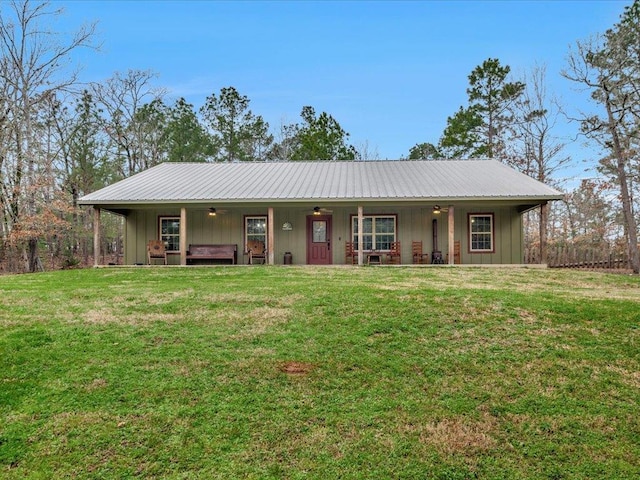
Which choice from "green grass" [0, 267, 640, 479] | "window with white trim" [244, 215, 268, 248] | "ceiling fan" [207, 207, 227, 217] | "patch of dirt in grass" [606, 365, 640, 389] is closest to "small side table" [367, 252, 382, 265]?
"window with white trim" [244, 215, 268, 248]

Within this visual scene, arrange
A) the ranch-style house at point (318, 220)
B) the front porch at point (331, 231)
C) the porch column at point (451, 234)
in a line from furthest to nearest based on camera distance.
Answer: the front porch at point (331, 231)
the ranch-style house at point (318, 220)
the porch column at point (451, 234)

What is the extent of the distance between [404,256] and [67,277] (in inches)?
388

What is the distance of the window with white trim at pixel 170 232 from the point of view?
14.5 metres

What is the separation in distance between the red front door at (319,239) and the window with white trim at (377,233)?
2.96ft

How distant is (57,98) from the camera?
21.9 m

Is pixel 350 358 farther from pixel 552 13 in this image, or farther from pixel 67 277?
pixel 552 13

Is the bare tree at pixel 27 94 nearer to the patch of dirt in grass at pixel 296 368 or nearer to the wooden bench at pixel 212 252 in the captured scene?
the wooden bench at pixel 212 252

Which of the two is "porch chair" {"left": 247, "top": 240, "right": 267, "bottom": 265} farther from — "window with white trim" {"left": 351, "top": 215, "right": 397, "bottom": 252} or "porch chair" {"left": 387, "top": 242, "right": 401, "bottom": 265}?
"porch chair" {"left": 387, "top": 242, "right": 401, "bottom": 265}

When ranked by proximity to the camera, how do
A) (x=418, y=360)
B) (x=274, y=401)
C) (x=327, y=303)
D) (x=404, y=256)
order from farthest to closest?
(x=404, y=256) < (x=327, y=303) < (x=418, y=360) < (x=274, y=401)

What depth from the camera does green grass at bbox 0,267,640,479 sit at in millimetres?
2881

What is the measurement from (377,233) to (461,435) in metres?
11.2

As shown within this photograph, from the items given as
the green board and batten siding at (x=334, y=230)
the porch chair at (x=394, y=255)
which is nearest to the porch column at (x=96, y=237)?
the green board and batten siding at (x=334, y=230)

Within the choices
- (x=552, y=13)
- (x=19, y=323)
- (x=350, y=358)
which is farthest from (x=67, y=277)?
(x=552, y=13)

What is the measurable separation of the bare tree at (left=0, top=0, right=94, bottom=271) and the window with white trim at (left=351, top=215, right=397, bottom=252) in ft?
39.7
